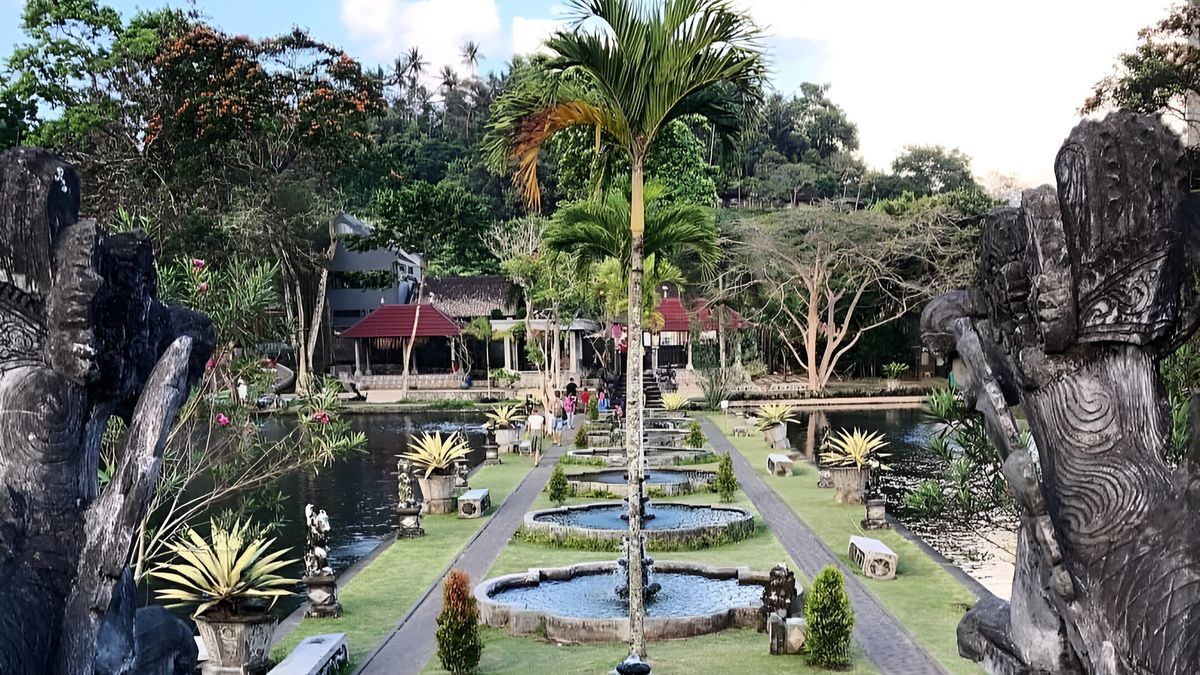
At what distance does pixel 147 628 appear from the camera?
157 inches

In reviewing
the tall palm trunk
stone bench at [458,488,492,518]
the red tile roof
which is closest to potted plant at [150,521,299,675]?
the tall palm trunk

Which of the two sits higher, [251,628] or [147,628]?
[147,628]

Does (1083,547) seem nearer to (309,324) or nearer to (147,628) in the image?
(147,628)

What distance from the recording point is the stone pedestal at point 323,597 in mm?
10336

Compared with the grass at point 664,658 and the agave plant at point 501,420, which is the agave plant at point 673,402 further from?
the grass at point 664,658

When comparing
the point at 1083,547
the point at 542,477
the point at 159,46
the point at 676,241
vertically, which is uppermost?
the point at 159,46

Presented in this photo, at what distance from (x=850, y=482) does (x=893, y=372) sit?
26.0 m

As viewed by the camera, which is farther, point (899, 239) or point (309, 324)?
point (309, 324)

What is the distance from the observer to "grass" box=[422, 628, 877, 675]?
8695 mm

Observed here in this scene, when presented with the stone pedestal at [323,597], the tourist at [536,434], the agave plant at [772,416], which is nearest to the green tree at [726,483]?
the tourist at [536,434]

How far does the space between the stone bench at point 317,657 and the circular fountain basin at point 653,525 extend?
5402mm

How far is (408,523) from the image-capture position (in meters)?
14.6

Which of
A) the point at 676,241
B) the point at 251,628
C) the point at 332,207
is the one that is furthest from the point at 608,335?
the point at 251,628

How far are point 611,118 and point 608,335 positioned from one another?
31021 mm
